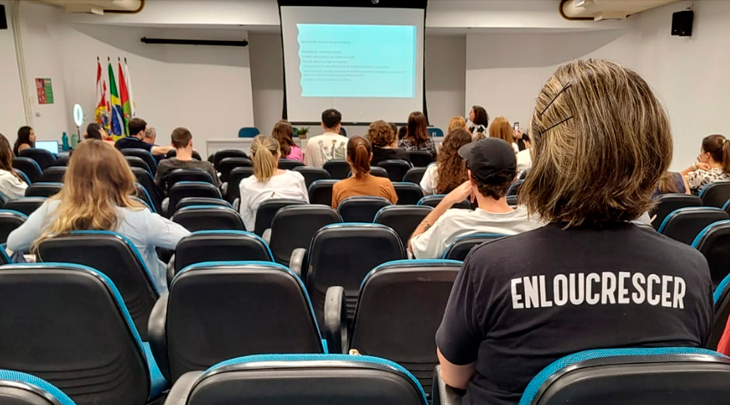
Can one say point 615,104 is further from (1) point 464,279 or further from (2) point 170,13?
(2) point 170,13

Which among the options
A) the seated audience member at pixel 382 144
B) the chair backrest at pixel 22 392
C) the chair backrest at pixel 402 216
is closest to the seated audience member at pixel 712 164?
the seated audience member at pixel 382 144

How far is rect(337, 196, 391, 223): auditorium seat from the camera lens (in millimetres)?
3232

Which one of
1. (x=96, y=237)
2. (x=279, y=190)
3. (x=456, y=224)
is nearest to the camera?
(x=96, y=237)

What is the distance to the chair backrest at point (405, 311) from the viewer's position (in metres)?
1.61

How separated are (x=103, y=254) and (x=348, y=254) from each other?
1.02 meters

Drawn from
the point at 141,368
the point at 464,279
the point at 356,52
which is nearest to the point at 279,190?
the point at 141,368

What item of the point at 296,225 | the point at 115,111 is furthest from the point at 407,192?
the point at 115,111

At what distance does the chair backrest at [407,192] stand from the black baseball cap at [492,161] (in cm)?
184

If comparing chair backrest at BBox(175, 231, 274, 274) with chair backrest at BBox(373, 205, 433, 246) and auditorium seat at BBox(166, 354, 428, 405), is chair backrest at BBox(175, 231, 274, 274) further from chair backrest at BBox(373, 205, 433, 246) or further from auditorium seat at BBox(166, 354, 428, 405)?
auditorium seat at BBox(166, 354, 428, 405)

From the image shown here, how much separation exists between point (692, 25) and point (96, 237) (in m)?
9.30

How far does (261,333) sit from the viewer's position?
1608 mm

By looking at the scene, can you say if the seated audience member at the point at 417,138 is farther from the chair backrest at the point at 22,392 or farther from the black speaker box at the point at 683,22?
the chair backrest at the point at 22,392

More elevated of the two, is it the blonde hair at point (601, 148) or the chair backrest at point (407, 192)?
the blonde hair at point (601, 148)

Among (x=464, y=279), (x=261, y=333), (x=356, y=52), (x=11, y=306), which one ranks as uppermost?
(x=356, y=52)
